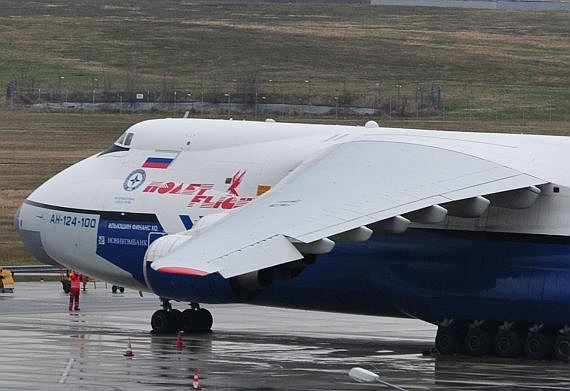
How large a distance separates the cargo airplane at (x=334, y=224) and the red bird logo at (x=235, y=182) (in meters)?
0.02

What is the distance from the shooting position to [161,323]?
29.1 meters

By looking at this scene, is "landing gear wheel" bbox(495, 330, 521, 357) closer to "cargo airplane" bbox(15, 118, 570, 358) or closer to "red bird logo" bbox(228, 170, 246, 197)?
"cargo airplane" bbox(15, 118, 570, 358)

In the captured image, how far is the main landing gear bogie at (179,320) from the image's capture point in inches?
1147

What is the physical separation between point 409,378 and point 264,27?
81805mm

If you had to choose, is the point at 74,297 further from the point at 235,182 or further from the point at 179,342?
the point at 179,342

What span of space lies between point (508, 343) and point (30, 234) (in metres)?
9.77

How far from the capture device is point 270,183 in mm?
26797

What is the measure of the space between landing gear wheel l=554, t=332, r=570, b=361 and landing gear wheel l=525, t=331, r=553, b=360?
16cm

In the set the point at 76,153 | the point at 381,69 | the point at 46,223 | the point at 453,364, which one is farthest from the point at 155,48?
the point at 453,364

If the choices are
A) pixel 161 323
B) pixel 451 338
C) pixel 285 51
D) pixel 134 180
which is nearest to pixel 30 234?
pixel 134 180

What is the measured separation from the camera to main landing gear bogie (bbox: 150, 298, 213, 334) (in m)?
29.1

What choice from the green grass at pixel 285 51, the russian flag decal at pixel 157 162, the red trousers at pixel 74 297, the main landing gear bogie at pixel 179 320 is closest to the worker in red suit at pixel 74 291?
the red trousers at pixel 74 297

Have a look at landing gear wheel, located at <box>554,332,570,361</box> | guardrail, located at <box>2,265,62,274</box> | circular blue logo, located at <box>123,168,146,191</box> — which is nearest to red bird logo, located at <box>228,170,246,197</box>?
circular blue logo, located at <box>123,168,146,191</box>

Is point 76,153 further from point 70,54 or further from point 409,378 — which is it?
point 409,378
